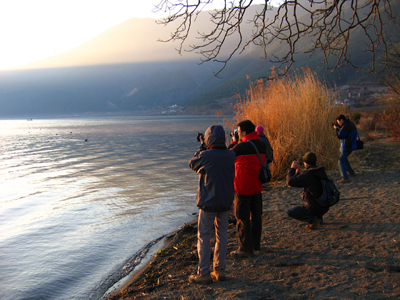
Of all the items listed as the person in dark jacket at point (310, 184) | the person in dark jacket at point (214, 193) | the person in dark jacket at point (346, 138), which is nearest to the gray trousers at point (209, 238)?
the person in dark jacket at point (214, 193)

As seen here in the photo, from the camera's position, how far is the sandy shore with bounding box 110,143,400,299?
329cm

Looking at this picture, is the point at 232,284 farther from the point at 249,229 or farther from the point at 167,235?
the point at 167,235

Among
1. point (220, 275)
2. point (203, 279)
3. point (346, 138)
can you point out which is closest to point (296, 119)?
point (346, 138)

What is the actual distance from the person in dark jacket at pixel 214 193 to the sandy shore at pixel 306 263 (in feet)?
0.72

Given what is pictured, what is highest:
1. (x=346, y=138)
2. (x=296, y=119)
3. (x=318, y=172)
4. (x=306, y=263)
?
(x=296, y=119)

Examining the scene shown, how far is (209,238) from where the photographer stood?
145 inches

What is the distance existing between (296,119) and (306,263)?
255 inches

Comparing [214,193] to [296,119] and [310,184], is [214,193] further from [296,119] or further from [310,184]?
[296,119]

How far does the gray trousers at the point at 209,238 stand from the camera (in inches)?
143

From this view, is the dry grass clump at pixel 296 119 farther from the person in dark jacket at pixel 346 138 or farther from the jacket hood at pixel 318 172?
the jacket hood at pixel 318 172

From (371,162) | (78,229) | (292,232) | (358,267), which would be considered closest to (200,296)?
(358,267)

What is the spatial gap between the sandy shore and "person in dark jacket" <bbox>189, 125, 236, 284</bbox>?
0.22 m

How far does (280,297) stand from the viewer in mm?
3189

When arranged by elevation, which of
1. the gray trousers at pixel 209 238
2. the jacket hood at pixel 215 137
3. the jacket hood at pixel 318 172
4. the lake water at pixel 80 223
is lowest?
the lake water at pixel 80 223
